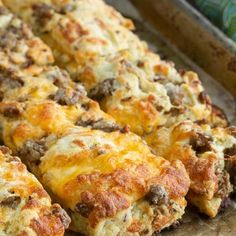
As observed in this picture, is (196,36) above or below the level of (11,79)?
above

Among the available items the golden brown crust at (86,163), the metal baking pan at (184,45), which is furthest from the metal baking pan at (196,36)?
the golden brown crust at (86,163)

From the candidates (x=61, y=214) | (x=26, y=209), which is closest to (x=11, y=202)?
(x=26, y=209)

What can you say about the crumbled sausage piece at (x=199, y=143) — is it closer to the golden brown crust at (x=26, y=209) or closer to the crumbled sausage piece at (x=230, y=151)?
the crumbled sausage piece at (x=230, y=151)

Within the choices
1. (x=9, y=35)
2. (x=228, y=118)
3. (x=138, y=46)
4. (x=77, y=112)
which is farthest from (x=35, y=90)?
(x=228, y=118)

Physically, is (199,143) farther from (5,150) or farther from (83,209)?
(5,150)

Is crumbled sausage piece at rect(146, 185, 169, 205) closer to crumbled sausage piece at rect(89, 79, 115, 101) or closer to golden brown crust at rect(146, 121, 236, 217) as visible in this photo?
golden brown crust at rect(146, 121, 236, 217)

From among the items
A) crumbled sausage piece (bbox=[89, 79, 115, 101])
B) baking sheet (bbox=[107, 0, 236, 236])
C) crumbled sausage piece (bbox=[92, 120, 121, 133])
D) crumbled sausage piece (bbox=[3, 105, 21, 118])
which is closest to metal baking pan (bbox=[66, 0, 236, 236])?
baking sheet (bbox=[107, 0, 236, 236])
